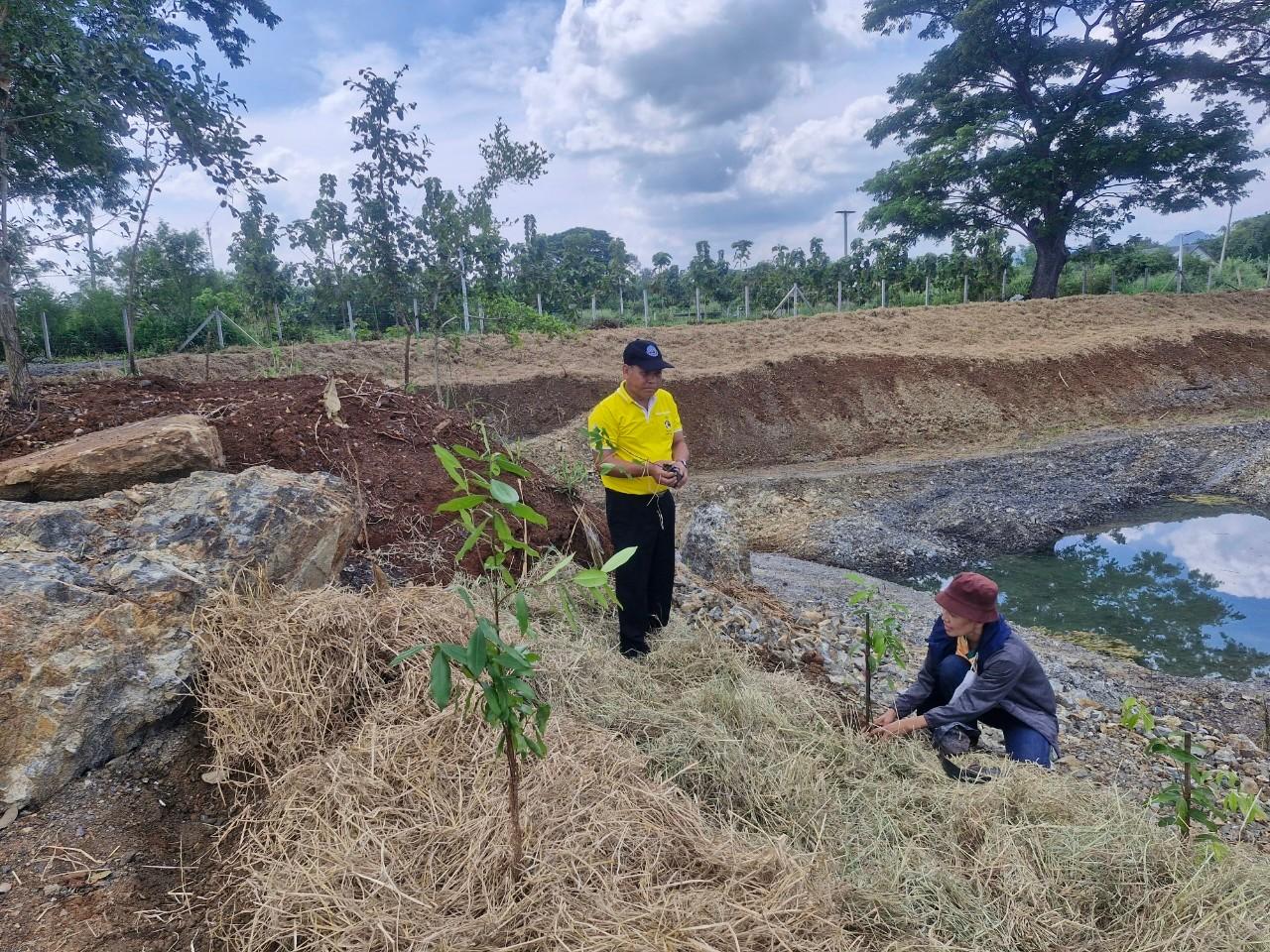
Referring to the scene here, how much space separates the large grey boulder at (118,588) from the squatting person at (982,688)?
2.61 meters

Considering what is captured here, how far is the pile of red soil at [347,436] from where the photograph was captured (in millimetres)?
3910

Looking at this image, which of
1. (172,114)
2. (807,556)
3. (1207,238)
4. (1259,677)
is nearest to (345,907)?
(172,114)

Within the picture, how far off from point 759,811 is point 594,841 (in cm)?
72

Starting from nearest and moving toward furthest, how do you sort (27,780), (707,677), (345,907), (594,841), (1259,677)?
(345,907)
(594,841)
(27,780)
(707,677)
(1259,677)

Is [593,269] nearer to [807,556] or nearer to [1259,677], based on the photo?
[807,556]

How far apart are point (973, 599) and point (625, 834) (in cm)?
189

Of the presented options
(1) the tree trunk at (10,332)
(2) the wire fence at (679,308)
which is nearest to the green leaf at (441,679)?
(1) the tree trunk at (10,332)

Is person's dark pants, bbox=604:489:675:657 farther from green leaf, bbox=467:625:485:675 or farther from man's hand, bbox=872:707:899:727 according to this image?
green leaf, bbox=467:625:485:675

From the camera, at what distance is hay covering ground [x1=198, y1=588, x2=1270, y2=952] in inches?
64.0

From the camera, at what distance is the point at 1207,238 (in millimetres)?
36312

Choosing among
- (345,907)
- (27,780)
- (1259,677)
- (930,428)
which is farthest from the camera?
(930,428)

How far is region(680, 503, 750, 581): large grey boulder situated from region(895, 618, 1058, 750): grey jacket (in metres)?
3.06

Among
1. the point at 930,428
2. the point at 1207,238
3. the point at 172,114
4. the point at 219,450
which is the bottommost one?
the point at 930,428

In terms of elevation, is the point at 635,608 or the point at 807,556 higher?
the point at 635,608
